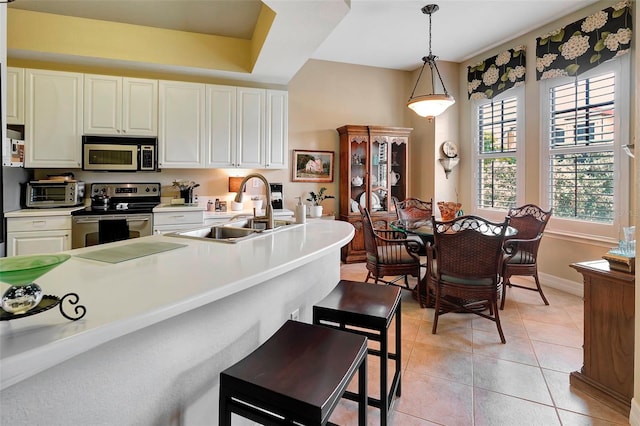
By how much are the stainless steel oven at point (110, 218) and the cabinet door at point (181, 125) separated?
61 centimetres

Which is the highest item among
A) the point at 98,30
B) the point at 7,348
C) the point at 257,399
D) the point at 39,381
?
the point at 98,30

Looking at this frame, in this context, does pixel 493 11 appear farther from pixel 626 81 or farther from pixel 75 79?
pixel 75 79

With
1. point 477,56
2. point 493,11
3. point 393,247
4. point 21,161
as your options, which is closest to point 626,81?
point 493,11

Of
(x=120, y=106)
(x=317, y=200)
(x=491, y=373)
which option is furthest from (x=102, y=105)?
(x=491, y=373)

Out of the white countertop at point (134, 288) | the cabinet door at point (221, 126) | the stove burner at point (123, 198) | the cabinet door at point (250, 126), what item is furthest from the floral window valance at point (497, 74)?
the stove burner at point (123, 198)

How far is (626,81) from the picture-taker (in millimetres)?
3197

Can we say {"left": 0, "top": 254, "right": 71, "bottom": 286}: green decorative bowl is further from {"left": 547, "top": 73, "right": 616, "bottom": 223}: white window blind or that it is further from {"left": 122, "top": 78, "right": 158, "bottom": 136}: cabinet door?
{"left": 547, "top": 73, "right": 616, "bottom": 223}: white window blind

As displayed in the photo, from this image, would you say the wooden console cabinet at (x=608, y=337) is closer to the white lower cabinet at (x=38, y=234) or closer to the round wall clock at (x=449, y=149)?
the round wall clock at (x=449, y=149)

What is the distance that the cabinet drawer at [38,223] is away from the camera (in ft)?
10.2

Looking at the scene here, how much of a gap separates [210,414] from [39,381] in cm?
67

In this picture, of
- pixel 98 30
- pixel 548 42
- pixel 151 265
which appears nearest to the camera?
pixel 151 265

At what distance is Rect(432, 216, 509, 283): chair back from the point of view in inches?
99.7

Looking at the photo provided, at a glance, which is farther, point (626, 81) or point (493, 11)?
point (493, 11)

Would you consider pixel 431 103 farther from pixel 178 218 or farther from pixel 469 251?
pixel 178 218
